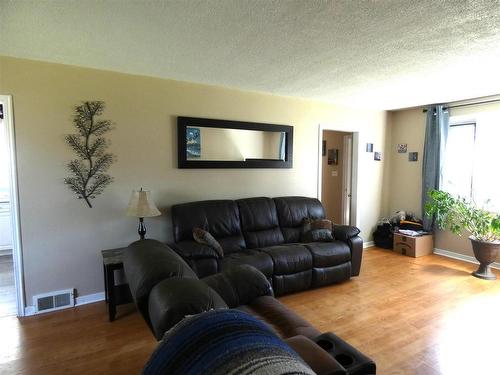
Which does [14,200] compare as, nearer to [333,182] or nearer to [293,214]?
[293,214]

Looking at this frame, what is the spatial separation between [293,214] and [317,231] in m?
0.41

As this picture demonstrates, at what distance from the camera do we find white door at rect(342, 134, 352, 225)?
5.13 metres

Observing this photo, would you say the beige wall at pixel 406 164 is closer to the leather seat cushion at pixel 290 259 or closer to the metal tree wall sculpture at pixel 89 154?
the leather seat cushion at pixel 290 259

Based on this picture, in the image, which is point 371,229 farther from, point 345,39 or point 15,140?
point 15,140

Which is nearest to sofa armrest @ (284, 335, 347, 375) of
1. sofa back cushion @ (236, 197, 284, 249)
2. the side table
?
the side table

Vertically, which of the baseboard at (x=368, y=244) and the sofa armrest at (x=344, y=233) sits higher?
the sofa armrest at (x=344, y=233)

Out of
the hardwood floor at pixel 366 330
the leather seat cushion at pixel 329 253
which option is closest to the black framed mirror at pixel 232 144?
the leather seat cushion at pixel 329 253

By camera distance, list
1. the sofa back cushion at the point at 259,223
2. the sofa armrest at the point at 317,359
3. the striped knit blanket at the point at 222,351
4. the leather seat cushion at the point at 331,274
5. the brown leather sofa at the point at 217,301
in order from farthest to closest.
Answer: the sofa back cushion at the point at 259,223
the leather seat cushion at the point at 331,274
the brown leather sofa at the point at 217,301
the sofa armrest at the point at 317,359
the striped knit blanket at the point at 222,351

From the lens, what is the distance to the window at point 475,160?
13.5 ft

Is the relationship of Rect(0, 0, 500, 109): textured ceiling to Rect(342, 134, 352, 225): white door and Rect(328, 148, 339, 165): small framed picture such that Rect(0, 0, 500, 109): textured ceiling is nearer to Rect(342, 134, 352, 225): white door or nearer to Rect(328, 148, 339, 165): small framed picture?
Rect(342, 134, 352, 225): white door

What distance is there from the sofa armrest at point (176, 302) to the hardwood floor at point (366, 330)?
107 cm

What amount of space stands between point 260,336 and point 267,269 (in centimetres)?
247

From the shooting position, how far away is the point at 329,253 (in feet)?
11.1

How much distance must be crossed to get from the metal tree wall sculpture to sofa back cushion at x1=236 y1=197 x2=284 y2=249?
161cm
